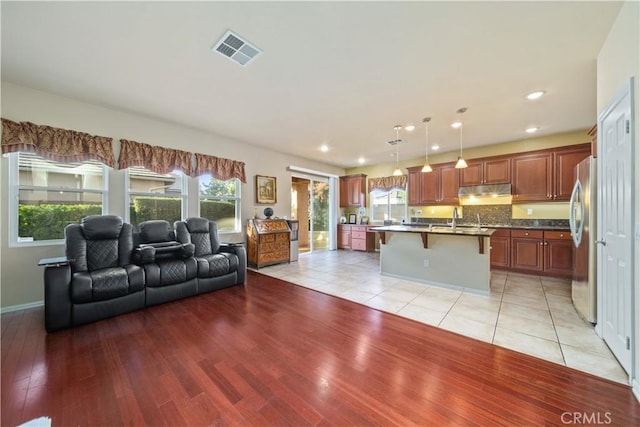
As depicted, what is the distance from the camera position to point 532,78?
2713mm

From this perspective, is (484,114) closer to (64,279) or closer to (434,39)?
(434,39)

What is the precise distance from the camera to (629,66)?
1.73 meters

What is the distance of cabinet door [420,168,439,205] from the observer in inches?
229

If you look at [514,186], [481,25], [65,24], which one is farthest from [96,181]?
[514,186]

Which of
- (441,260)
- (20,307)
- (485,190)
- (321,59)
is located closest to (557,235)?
(485,190)

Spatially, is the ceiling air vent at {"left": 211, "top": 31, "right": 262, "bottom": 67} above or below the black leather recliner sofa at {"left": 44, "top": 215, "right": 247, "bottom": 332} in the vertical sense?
above

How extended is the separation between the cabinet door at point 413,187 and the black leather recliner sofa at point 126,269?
4470 millimetres

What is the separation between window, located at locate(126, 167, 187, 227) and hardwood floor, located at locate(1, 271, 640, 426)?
6.10ft

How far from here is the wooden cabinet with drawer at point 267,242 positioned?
200 inches

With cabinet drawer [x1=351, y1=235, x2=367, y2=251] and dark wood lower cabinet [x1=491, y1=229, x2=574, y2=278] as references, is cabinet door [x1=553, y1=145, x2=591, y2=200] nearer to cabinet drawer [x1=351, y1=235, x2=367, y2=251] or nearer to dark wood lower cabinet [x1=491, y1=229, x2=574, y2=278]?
dark wood lower cabinet [x1=491, y1=229, x2=574, y2=278]

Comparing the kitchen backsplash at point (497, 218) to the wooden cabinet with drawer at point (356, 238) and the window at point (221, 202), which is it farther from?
the window at point (221, 202)

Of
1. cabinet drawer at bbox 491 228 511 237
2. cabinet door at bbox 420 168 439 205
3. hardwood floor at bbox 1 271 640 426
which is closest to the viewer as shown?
hardwood floor at bbox 1 271 640 426

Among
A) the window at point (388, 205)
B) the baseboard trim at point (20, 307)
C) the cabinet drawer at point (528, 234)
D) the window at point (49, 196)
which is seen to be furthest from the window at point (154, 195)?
the cabinet drawer at point (528, 234)

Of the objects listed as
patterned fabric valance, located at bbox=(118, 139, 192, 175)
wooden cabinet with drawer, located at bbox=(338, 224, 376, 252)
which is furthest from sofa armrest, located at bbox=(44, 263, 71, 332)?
wooden cabinet with drawer, located at bbox=(338, 224, 376, 252)
